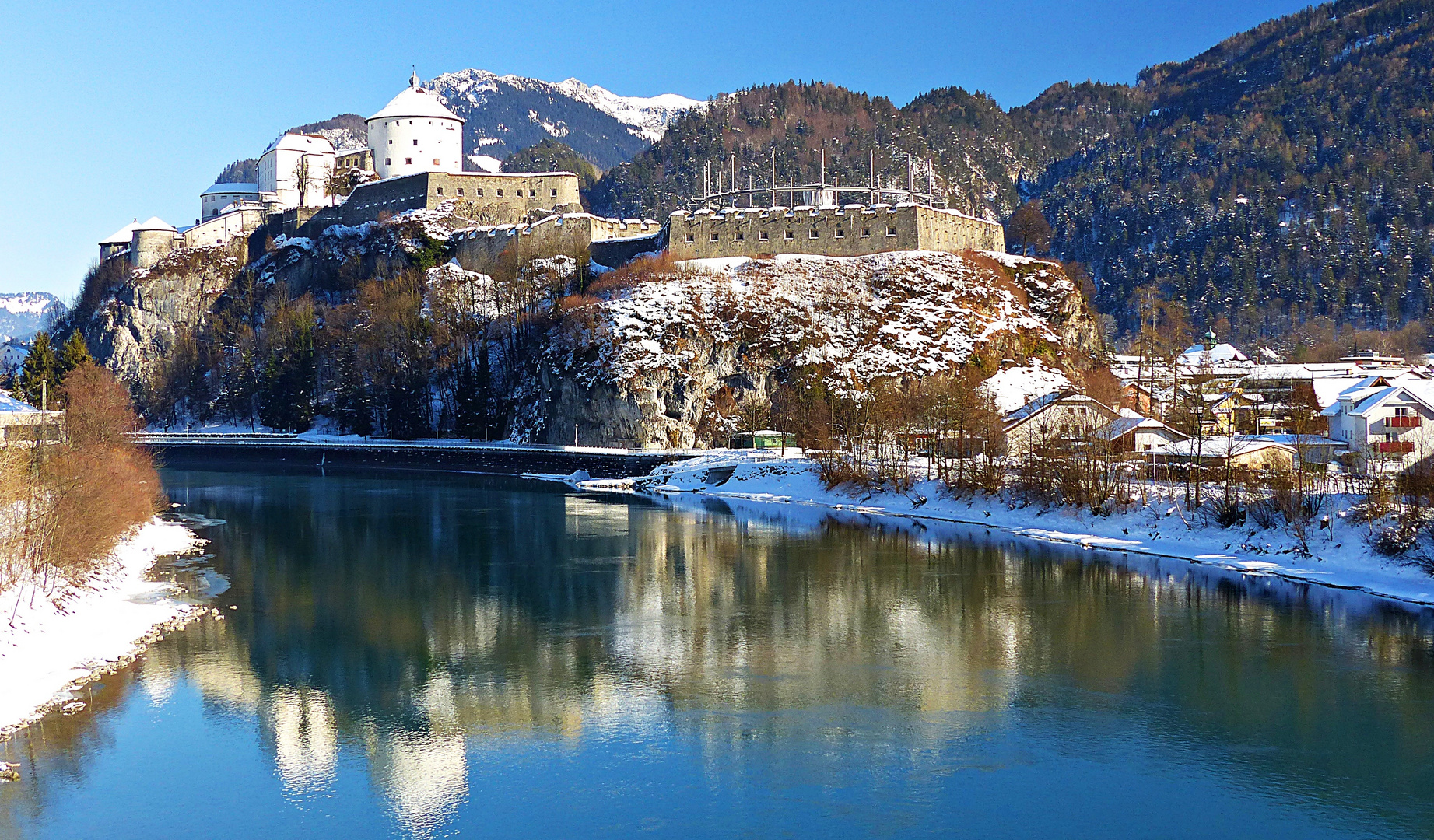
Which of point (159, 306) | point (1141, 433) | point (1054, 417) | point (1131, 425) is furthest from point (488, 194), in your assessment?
point (1141, 433)

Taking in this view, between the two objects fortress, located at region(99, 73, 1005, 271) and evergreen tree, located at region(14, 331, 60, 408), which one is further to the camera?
fortress, located at region(99, 73, 1005, 271)

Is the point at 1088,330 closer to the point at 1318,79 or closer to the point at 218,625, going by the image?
the point at 218,625

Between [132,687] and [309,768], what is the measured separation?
4813 millimetres

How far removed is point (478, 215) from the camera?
7462 cm

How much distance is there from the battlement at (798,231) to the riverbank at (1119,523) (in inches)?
756

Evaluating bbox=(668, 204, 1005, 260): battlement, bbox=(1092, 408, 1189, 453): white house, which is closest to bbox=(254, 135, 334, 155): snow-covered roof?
bbox=(668, 204, 1005, 260): battlement

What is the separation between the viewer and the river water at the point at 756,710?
40.7ft

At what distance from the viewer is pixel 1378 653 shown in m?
19.0

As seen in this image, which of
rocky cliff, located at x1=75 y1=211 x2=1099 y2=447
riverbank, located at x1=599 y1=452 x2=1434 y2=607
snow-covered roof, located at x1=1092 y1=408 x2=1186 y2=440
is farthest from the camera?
rocky cliff, located at x1=75 y1=211 x2=1099 y2=447

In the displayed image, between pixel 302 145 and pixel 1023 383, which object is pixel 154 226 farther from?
pixel 1023 383

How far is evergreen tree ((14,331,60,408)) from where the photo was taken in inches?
2193

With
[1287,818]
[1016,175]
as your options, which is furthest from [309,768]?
[1016,175]

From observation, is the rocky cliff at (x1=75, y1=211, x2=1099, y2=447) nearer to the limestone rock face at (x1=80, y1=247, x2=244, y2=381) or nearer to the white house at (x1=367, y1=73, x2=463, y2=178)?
the white house at (x1=367, y1=73, x2=463, y2=178)

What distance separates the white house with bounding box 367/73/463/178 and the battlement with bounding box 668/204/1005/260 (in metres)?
22.4
